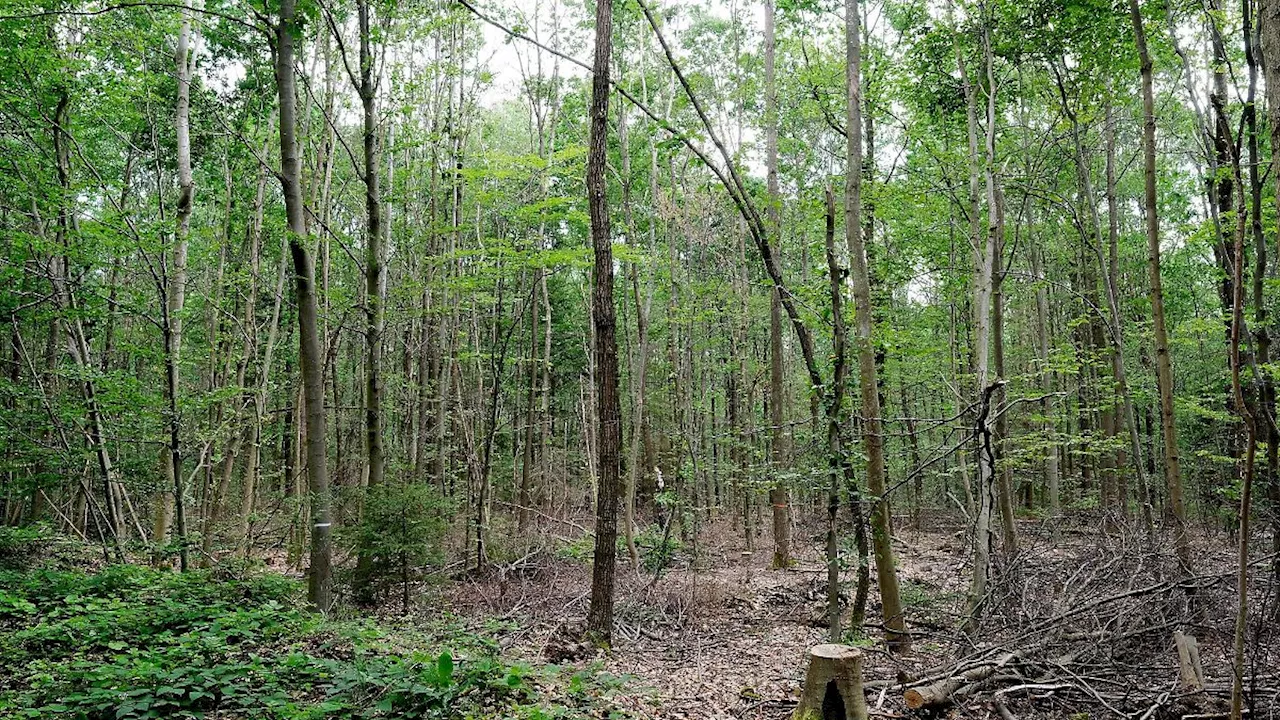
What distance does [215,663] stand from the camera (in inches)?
176

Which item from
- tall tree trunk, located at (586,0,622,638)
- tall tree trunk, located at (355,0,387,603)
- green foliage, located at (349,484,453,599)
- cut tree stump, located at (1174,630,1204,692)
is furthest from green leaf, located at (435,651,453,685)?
tall tree trunk, located at (355,0,387,603)

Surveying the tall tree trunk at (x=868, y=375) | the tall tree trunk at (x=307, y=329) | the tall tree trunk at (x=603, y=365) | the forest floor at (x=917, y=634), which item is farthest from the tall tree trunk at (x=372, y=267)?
the tall tree trunk at (x=868, y=375)

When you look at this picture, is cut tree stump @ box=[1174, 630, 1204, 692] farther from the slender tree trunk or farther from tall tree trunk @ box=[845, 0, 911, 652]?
tall tree trunk @ box=[845, 0, 911, 652]

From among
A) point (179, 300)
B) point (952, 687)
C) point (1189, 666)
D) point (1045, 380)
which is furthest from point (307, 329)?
point (1045, 380)

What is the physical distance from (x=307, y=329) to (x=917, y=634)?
679cm

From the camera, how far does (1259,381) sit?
3621 millimetres

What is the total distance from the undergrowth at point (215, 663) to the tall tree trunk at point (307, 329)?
2.20 feet

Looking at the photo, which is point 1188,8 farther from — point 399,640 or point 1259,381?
point 399,640

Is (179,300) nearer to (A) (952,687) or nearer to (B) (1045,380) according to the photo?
(A) (952,687)

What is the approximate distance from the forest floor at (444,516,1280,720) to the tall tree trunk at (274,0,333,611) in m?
2.05

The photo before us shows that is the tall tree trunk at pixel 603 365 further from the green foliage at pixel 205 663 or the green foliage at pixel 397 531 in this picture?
the green foliage at pixel 397 531

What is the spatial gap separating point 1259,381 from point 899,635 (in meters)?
4.08

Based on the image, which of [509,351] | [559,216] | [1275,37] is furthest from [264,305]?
[1275,37]

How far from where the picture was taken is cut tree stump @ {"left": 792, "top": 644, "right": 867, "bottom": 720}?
464 centimetres
